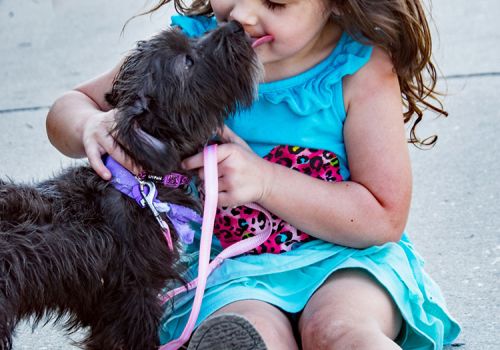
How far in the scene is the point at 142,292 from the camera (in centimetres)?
300

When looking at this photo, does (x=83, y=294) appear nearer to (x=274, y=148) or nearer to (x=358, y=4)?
(x=274, y=148)

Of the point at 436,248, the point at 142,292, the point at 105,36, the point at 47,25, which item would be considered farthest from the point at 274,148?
the point at 47,25

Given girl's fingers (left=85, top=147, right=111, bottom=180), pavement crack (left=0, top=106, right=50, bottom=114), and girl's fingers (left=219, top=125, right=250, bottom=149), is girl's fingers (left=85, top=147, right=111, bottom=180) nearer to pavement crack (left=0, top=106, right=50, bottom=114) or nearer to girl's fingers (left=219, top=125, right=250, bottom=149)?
girl's fingers (left=219, top=125, right=250, bottom=149)

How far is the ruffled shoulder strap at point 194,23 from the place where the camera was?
3.49 metres

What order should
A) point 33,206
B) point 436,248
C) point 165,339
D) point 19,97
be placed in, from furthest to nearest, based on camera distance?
point 19,97, point 436,248, point 165,339, point 33,206

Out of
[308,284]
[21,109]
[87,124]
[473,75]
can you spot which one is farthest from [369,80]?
[21,109]

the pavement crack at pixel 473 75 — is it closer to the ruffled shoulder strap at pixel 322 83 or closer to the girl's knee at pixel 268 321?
the ruffled shoulder strap at pixel 322 83

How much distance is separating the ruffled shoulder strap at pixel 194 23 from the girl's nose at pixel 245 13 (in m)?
0.31

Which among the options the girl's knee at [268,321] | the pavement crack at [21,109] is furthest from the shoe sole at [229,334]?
the pavement crack at [21,109]

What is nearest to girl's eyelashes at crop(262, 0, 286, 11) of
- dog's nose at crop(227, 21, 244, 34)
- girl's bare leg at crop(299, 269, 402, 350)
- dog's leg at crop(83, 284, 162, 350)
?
dog's nose at crop(227, 21, 244, 34)

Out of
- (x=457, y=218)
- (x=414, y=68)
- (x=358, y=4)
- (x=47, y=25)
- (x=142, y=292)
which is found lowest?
(x=47, y=25)

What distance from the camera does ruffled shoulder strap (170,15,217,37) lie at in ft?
11.4

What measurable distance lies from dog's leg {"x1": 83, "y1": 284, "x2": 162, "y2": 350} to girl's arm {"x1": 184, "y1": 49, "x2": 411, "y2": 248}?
489mm

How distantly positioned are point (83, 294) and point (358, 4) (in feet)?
4.34
